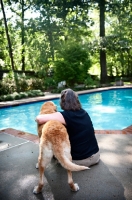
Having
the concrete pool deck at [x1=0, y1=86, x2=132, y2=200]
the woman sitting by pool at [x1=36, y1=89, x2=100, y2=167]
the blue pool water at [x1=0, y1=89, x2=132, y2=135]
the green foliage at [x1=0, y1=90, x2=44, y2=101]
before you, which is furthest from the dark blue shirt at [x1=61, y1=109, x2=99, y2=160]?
the green foliage at [x1=0, y1=90, x2=44, y2=101]

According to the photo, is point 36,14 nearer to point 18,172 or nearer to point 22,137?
point 22,137

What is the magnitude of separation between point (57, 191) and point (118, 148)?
1391mm

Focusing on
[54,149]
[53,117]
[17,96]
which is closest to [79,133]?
[53,117]

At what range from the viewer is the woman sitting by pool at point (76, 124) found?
2219mm

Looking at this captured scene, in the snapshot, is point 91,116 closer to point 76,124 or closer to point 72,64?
point 76,124

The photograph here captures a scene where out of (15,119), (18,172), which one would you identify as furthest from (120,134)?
(15,119)

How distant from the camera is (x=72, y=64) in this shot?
13.9 metres

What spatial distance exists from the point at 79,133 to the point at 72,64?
12036 millimetres

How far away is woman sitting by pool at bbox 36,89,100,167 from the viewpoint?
87.4 inches

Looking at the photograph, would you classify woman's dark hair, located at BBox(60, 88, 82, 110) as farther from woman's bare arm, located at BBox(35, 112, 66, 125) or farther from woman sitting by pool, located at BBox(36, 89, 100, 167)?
woman's bare arm, located at BBox(35, 112, 66, 125)

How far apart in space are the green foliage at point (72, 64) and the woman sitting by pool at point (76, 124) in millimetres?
11727

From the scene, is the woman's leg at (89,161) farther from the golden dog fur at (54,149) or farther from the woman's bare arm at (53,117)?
the woman's bare arm at (53,117)

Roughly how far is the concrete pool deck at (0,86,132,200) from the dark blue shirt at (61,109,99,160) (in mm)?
262

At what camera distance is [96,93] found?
12852 mm
